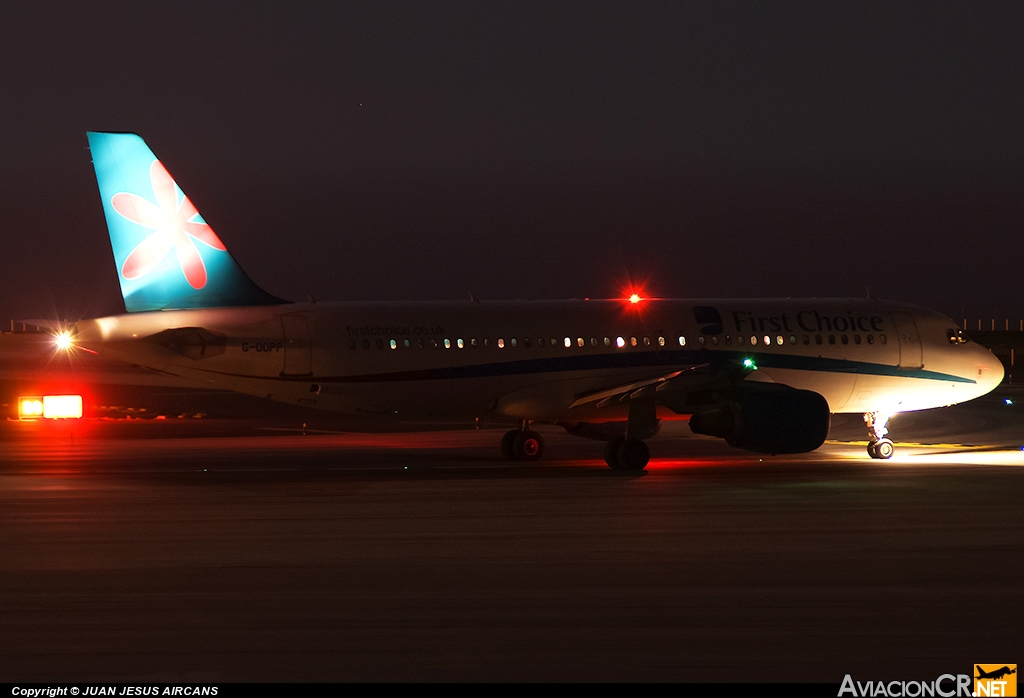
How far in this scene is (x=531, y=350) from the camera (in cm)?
2744

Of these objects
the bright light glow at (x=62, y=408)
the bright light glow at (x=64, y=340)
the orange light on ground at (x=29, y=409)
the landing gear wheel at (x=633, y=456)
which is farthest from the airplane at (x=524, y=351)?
the orange light on ground at (x=29, y=409)

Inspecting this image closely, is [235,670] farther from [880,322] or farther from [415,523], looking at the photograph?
[880,322]

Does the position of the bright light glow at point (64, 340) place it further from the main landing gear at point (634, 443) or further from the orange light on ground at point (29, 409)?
the orange light on ground at point (29, 409)

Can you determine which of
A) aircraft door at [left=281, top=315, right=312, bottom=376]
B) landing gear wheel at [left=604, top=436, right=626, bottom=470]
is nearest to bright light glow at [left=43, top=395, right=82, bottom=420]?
aircraft door at [left=281, top=315, right=312, bottom=376]

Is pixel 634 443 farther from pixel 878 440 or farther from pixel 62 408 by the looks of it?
pixel 62 408

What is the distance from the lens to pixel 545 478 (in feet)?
76.6

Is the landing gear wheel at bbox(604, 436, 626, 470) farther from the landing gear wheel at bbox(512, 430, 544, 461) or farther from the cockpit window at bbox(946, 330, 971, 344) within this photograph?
the cockpit window at bbox(946, 330, 971, 344)

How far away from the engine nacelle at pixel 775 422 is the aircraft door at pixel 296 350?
796 cm

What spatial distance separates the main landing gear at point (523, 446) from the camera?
2783cm

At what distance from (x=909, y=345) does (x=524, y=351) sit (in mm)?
8804

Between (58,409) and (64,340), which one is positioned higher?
(58,409)

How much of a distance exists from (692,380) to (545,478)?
4103mm

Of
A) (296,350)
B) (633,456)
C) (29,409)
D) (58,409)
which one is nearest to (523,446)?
(633,456)

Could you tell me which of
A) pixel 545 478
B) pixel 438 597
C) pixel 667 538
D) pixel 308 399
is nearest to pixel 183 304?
pixel 308 399
